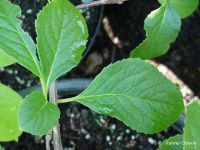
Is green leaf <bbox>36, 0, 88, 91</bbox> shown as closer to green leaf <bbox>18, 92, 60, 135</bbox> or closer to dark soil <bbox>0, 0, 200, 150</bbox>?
green leaf <bbox>18, 92, 60, 135</bbox>

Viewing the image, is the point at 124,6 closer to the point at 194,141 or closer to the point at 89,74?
the point at 89,74

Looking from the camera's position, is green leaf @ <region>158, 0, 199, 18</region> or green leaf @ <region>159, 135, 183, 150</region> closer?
green leaf @ <region>159, 135, 183, 150</region>

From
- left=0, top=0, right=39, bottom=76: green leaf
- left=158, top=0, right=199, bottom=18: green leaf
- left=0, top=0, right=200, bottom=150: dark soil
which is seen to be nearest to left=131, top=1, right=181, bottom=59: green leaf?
left=158, top=0, right=199, bottom=18: green leaf

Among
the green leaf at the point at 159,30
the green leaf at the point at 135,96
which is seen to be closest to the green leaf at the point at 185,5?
the green leaf at the point at 159,30

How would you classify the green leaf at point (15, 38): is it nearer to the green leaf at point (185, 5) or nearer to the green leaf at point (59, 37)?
the green leaf at point (59, 37)

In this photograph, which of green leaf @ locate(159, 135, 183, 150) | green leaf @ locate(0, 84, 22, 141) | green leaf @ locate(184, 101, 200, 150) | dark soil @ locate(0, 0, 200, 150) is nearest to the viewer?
green leaf @ locate(184, 101, 200, 150)

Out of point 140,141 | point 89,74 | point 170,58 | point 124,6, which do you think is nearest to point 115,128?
point 140,141

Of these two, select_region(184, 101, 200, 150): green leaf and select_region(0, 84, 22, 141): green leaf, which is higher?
select_region(184, 101, 200, 150): green leaf
